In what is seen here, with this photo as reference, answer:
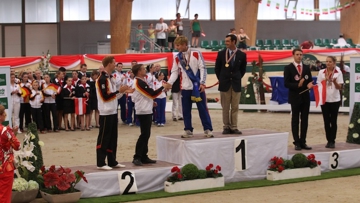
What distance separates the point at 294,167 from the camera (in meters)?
11.0

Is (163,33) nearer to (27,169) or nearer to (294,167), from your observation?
(294,167)

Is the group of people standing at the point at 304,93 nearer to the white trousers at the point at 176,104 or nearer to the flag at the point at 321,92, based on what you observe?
the flag at the point at 321,92

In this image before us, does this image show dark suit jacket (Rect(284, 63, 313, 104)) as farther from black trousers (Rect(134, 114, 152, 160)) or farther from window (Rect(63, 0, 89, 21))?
window (Rect(63, 0, 89, 21))

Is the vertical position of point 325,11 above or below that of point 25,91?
above

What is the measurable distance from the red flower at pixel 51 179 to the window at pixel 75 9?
2946cm

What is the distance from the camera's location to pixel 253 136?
35.2 feet

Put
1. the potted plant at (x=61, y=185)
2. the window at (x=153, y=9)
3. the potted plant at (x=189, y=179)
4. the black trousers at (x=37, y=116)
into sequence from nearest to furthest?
1. the potted plant at (x=61, y=185)
2. the potted plant at (x=189, y=179)
3. the black trousers at (x=37, y=116)
4. the window at (x=153, y=9)

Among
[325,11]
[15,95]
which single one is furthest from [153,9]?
[15,95]

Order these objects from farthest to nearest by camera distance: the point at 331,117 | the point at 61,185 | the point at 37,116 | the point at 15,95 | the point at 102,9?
1. the point at 102,9
2. the point at 37,116
3. the point at 15,95
4. the point at 331,117
5. the point at 61,185

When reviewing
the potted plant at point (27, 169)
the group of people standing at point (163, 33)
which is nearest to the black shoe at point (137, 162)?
the potted plant at point (27, 169)

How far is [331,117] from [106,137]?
4.48 metres

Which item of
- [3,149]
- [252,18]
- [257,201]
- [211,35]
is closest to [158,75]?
[257,201]

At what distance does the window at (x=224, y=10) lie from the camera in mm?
40625

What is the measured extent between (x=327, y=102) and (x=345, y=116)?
8306mm
